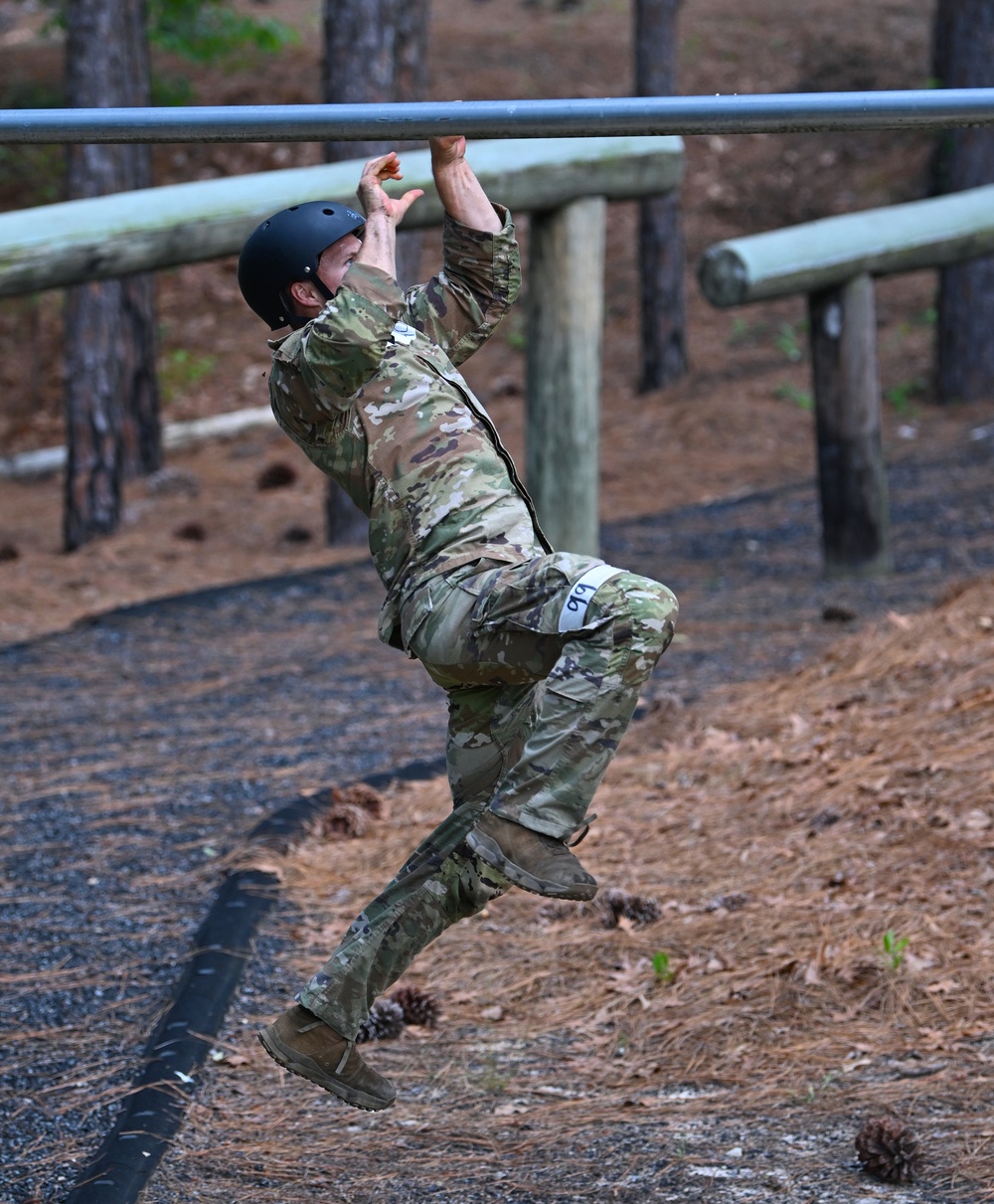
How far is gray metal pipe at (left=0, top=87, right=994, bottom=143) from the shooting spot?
2504 millimetres

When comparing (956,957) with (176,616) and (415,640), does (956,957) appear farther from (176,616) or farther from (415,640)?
(176,616)

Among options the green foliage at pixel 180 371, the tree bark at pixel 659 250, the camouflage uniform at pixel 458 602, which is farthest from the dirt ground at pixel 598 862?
the green foliage at pixel 180 371

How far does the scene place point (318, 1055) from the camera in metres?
2.76

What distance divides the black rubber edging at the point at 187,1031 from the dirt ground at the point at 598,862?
0.21ft

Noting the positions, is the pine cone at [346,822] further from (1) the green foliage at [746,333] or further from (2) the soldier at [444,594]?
(1) the green foliage at [746,333]

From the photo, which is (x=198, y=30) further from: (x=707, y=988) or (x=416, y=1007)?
(x=707, y=988)

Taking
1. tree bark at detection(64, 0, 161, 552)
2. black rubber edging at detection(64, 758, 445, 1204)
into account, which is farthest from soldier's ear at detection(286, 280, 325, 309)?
tree bark at detection(64, 0, 161, 552)

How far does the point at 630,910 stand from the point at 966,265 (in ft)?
28.3

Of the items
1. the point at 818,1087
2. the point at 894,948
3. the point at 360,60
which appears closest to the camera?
the point at 818,1087

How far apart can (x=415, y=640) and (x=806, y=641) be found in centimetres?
438

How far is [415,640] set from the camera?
2.69 m

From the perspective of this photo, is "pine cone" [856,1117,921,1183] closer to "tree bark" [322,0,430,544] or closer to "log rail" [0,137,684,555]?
"log rail" [0,137,684,555]

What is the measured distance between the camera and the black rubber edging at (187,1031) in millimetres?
2871

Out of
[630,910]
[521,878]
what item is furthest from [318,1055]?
[630,910]
